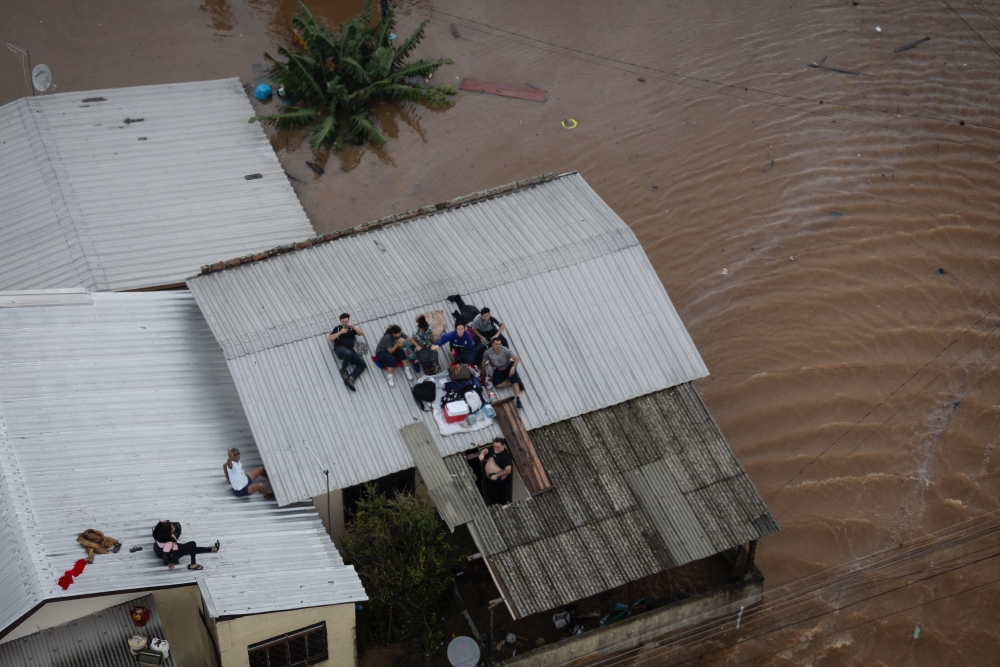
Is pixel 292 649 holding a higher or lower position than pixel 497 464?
lower

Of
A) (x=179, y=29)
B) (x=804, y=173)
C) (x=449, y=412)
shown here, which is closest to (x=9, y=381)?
(x=449, y=412)

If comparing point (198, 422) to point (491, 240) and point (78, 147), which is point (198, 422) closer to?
point (491, 240)

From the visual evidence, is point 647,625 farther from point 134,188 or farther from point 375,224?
point 134,188

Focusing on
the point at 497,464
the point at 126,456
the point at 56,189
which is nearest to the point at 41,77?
the point at 56,189

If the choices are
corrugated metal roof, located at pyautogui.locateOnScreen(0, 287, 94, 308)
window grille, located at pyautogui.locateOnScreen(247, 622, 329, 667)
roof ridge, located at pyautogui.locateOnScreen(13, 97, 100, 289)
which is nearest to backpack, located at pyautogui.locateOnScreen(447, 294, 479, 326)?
window grille, located at pyautogui.locateOnScreen(247, 622, 329, 667)

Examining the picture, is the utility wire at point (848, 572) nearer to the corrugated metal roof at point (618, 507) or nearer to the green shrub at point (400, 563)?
the corrugated metal roof at point (618, 507)

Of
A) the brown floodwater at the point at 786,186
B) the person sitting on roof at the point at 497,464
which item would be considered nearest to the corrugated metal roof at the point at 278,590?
the person sitting on roof at the point at 497,464
